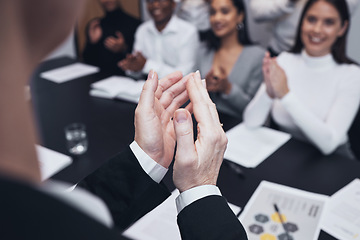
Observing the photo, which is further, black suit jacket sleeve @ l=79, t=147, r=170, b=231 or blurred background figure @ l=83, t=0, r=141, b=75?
blurred background figure @ l=83, t=0, r=141, b=75

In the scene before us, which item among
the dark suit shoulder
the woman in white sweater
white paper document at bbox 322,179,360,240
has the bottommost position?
white paper document at bbox 322,179,360,240

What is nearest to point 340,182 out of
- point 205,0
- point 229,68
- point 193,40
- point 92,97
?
point 229,68

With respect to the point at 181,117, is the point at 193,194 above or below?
below

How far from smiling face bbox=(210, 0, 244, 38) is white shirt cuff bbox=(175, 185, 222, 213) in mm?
1554

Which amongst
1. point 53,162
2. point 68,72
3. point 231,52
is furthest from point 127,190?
point 68,72

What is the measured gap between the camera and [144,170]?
2.27 ft

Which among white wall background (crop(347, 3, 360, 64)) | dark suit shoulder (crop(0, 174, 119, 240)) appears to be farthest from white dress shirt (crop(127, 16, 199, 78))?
dark suit shoulder (crop(0, 174, 119, 240))

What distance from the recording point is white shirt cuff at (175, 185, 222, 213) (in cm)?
58

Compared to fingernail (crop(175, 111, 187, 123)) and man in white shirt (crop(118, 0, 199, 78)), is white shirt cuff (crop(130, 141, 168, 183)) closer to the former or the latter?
fingernail (crop(175, 111, 187, 123))

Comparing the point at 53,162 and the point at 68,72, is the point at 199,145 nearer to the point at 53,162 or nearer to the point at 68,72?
the point at 53,162

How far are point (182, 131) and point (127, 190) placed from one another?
0.18 meters

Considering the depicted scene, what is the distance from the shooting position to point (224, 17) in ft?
6.58

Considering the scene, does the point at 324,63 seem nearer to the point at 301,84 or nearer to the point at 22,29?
the point at 301,84

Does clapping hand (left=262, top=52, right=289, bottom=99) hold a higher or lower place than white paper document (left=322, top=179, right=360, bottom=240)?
higher
